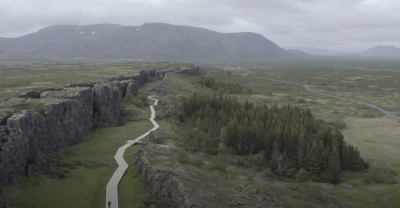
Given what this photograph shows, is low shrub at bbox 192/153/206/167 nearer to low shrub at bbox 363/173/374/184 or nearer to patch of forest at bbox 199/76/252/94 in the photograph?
low shrub at bbox 363/173/374/184

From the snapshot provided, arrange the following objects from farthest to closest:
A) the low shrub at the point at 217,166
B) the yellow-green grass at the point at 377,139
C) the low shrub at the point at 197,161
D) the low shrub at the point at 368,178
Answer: the yellow-green grass at the point at 377,139 < the low shrub at the point at 368,178 < the low shrub at the point at 197,161 < the low shrub at the point at 217,166

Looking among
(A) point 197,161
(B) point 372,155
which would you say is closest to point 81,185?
(A) point 197,161

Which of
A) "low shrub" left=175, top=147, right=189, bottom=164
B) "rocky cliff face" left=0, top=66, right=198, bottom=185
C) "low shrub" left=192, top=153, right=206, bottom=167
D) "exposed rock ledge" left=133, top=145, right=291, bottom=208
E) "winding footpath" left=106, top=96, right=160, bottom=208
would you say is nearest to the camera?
"exposed rock ledge" left=133, top=145, right=291, bottom=208

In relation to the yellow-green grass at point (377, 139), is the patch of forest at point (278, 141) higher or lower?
higher

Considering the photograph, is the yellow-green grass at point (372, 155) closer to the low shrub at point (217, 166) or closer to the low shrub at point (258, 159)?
the low shrub at point (258, 159)

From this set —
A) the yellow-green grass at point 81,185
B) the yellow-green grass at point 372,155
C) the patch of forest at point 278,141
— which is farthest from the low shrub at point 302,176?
the yellow-green grass at point 81,185

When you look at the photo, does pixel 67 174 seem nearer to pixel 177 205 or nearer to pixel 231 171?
pixel 177 205

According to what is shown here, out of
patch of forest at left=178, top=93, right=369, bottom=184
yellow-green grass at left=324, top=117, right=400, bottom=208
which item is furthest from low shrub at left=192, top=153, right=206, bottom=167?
yellow-green grass at left=324, top=117, right=400, bottom=208
